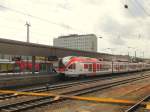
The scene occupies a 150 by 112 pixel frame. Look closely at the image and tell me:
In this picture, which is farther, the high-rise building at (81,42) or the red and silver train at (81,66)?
the high-rise building at (81,42)

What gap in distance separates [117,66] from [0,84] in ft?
105

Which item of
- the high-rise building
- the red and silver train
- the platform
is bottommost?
the platform

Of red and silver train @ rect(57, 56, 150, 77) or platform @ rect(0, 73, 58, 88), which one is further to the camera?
red and silver train @ rect(57, 56, 150, 77)

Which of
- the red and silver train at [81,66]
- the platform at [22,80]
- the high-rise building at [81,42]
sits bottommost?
the platform at [22,80]

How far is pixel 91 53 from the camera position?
49188 millimetres

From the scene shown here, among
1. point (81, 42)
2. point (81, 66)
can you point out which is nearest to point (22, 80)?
point (81, 66)

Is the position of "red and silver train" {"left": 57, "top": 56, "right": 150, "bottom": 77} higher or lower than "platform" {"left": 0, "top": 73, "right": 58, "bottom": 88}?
higher

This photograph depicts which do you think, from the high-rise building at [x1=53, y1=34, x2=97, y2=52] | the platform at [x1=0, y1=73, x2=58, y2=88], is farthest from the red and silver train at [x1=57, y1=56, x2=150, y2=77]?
the high-rise building at [x1=53, y1=34, x2=97, y2=52]

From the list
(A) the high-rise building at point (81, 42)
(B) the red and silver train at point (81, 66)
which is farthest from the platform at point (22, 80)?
(A) the high-rise building at point (81, 42)

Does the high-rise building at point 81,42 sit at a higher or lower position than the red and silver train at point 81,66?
higher

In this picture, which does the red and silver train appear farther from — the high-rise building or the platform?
the high-rise building

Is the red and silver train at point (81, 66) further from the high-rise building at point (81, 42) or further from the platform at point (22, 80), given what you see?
the high-rise building at point (81, 42)

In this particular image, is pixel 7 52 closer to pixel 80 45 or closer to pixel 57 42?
pixel 80 45

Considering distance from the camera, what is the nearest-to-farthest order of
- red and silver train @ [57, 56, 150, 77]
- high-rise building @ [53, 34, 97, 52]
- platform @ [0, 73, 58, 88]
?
1. platform @ [0, 73, 58, 88]
2. red and silver train @ [57, 56, 150, 77]
3. high-rise building @ [53, 34, 97, 52]
